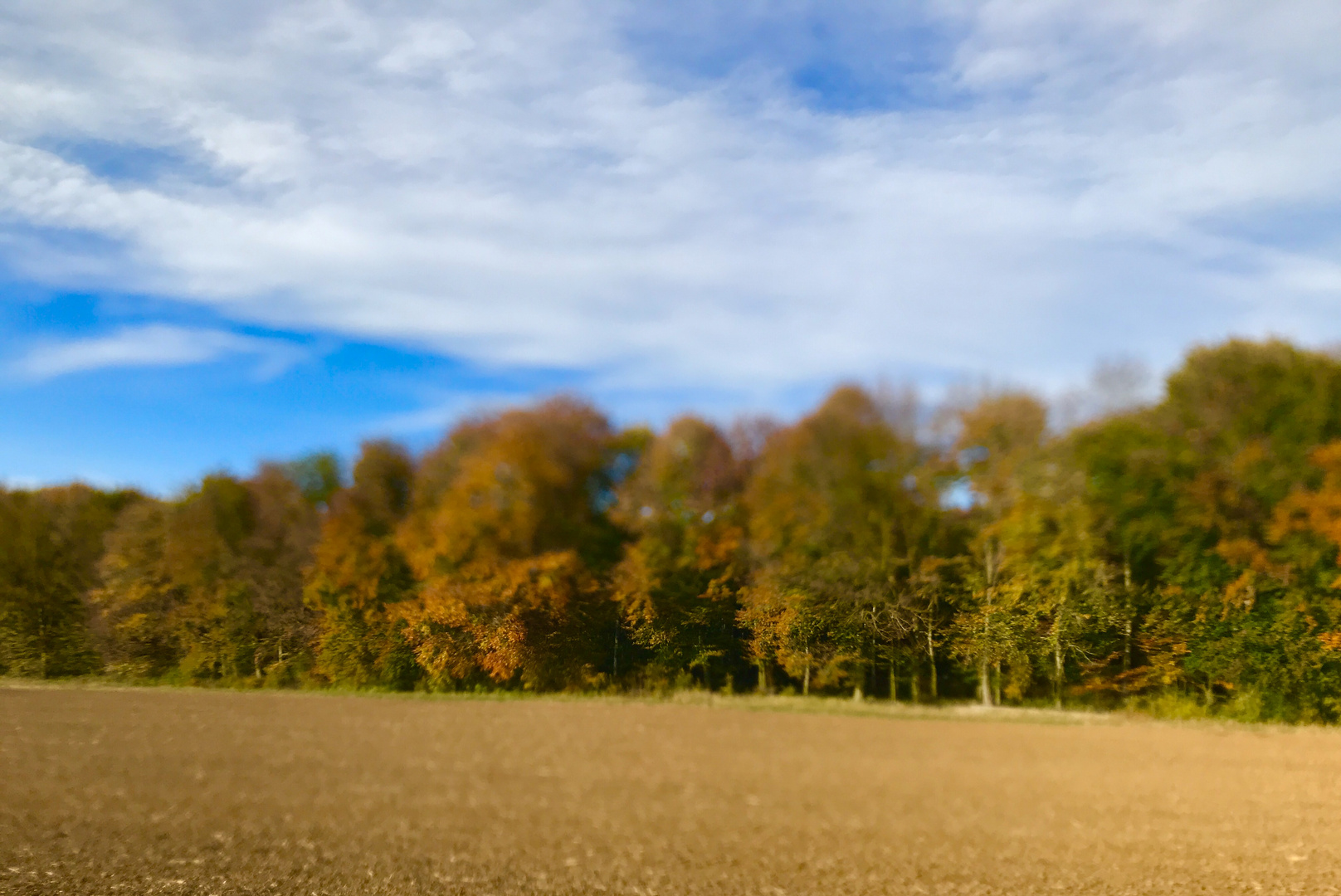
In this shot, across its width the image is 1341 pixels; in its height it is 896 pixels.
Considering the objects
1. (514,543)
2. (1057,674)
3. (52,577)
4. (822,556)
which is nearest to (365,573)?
(514,543)

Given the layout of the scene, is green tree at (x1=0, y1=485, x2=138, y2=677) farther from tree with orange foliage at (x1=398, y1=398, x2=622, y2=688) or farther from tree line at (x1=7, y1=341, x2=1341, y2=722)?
tree with orange foliage at (x1=398, y1=398, x2=622, y2=688)

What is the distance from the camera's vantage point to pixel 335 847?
741 cm

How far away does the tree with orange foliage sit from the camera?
5715mm

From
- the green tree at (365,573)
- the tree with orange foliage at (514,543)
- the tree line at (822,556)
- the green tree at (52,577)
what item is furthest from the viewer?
the green tree at (52,577)

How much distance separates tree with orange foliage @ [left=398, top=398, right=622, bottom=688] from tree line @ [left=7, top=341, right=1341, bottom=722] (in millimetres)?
19

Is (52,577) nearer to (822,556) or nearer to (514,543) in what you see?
(514,543)

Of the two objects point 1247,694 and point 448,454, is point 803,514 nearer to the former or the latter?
point 448,454

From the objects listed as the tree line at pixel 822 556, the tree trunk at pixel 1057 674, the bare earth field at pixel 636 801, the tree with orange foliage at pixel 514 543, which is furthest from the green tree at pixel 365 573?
the tree trunk at pixel 1057 674

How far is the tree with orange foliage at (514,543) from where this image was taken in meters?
5.71

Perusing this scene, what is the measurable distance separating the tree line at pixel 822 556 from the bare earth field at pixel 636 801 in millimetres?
849

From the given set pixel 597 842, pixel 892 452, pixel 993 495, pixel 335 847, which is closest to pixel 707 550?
pixel 892 452

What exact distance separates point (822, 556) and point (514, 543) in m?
2.22

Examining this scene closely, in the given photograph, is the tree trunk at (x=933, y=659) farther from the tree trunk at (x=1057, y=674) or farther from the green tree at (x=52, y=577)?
the green tree at (x=52, y=577)

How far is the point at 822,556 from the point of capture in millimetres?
5516
